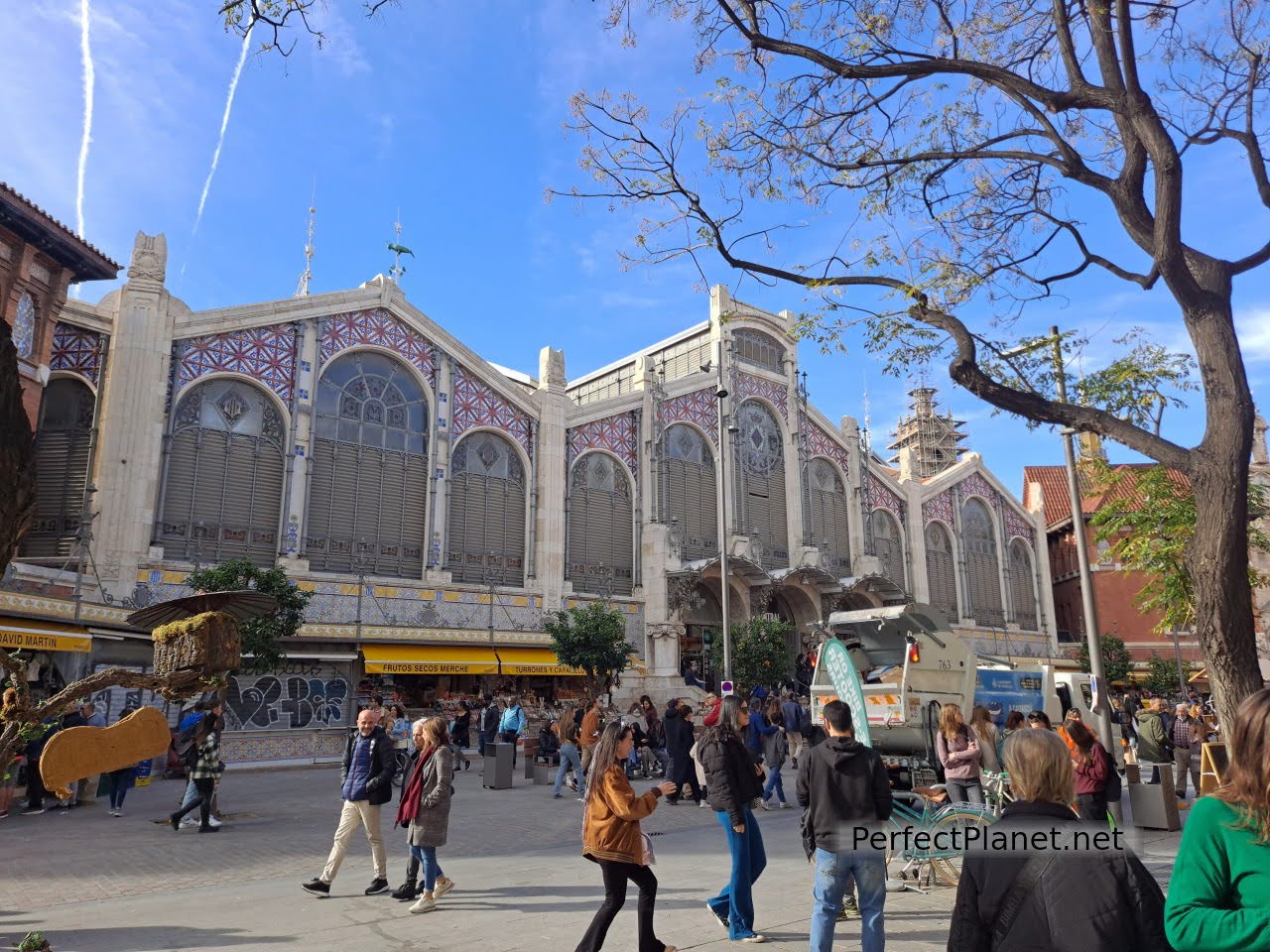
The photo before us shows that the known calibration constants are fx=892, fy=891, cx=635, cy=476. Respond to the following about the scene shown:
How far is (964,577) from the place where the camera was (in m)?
39.9

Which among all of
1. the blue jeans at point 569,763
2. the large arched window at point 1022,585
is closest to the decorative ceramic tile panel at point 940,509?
the large arched window at point 1022,585

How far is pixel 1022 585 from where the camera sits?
42812 millimetres

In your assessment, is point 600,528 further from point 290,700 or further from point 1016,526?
point 1016,526

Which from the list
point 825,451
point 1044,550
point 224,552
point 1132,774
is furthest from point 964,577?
point 224,552

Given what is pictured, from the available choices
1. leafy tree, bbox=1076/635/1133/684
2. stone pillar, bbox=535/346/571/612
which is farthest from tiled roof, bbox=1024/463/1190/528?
stone pillar, bbox=535/346/571/612

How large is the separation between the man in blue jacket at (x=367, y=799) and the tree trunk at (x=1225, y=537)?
23.4ft

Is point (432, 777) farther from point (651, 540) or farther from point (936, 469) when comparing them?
point (936, 469)

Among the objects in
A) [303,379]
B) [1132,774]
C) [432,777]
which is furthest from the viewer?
[303,379]

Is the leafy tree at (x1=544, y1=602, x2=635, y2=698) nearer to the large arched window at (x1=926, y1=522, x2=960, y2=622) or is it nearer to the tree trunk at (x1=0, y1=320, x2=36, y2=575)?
the tree trunk at (x1=0, y1=320, x2=36, y2=575)

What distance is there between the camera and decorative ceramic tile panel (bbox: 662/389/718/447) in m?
31.4

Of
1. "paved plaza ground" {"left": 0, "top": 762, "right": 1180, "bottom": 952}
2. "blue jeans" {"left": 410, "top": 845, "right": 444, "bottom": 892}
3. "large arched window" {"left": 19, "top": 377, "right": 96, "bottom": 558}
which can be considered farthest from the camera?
"large arched window" {"left": 19, "top": 377, "right": 96, "bottom": 558}

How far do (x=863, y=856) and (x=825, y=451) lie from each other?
31.5 meters

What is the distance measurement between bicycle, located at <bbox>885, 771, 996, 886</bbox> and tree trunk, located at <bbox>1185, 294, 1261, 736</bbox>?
2.32m

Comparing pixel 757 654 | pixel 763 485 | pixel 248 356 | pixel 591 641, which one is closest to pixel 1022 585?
pixel 763 485
